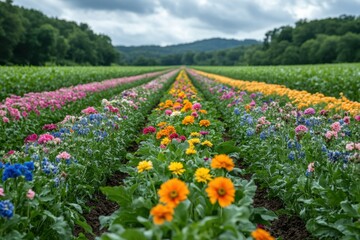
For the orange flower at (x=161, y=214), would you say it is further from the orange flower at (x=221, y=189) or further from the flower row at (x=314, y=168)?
the flower row at (x=314, y=168)

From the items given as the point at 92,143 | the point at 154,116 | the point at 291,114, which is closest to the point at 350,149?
the point at 291,114

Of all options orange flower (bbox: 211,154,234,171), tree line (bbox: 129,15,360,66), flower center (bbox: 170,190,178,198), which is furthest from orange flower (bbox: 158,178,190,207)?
tree line (bbox: 129,15,360,66)

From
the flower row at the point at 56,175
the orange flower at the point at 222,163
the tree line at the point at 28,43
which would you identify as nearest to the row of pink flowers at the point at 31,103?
the flower row at the point at 56,175

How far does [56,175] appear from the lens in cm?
391

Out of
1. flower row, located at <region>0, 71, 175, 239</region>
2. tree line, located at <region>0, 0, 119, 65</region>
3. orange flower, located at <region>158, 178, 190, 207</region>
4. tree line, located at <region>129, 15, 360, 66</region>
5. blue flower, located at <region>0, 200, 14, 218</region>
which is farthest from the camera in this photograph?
tree line, located at <region>129, 15, 360, 66</region>

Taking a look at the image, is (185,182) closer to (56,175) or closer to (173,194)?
(56,175)

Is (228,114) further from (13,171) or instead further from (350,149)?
(13,171)

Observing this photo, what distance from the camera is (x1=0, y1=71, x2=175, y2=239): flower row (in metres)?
2.98

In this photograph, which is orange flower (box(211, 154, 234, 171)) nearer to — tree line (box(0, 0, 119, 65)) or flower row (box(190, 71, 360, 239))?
flower row (box(190, 71, 360, 239))

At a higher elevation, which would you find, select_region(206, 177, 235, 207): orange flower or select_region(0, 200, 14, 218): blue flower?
select_region(206, 177, 235, 207): orange flower

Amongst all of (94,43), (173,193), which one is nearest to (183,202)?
(173,193)

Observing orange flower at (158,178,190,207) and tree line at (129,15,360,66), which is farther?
tree line at (129,15,360,66)

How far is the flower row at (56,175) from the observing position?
2.98 m

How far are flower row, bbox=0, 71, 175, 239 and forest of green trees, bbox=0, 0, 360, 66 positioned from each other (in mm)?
51611
